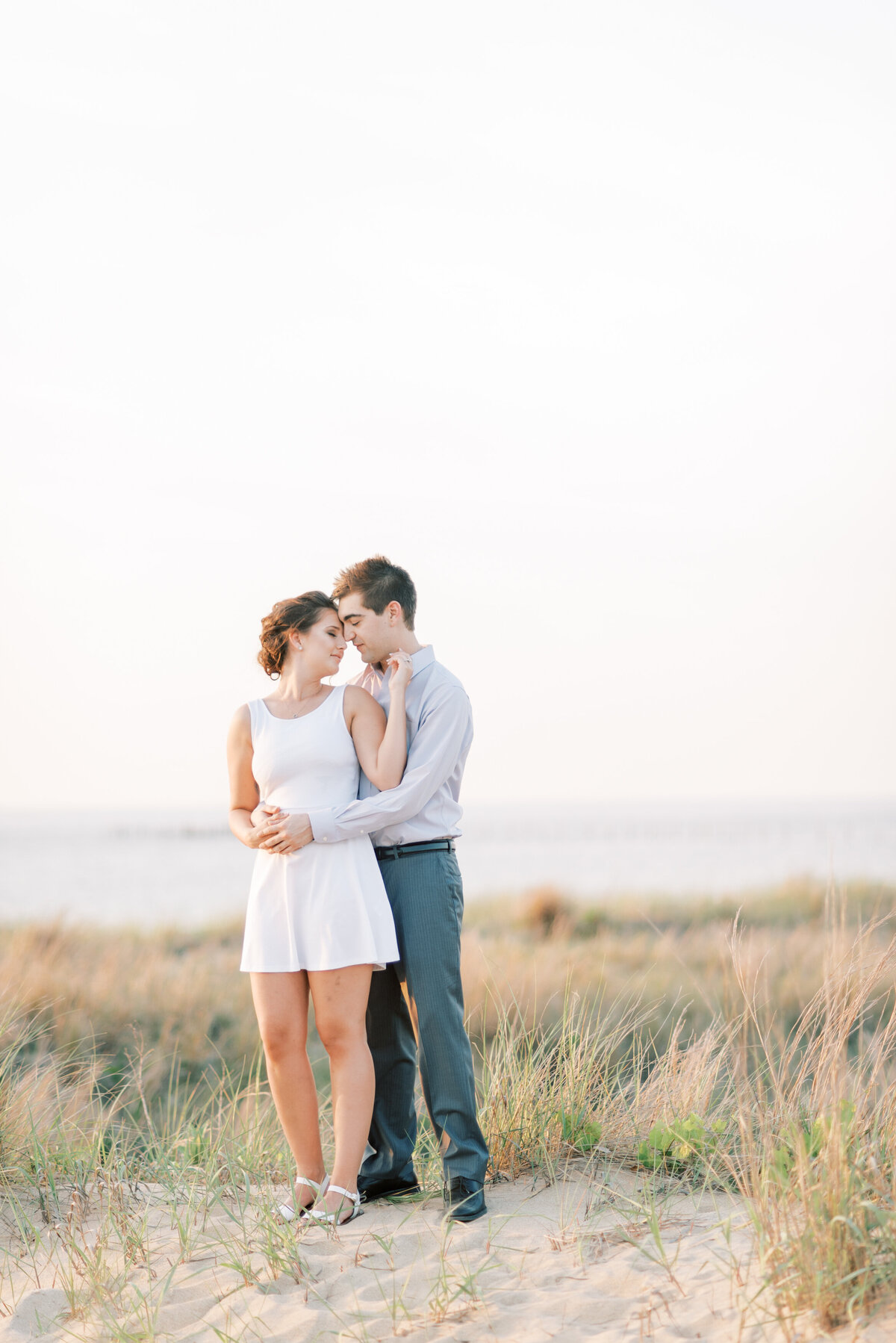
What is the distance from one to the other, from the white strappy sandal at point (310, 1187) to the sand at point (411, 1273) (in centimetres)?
5

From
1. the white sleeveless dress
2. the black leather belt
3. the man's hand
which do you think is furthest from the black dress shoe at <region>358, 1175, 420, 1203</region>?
the man's hand

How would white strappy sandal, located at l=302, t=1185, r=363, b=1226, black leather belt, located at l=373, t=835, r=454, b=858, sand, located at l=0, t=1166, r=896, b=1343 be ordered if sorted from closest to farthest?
sand, located at l=0, t=1166, r=896, b=1343, white strappy sandal, located at l=302, t=1185, r=363, b=1226, black leather belt, located at l=373, t=835, r=454, b=858

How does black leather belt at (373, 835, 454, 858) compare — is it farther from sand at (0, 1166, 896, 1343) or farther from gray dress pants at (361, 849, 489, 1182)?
sand at (0, 1166, 896, 1343)

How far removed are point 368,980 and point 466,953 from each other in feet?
25.0

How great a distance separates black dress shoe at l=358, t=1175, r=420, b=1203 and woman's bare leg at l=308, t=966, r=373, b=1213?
0.29 m

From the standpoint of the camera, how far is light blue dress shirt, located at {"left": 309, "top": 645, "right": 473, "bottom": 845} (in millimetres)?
3568

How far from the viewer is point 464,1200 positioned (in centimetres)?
354

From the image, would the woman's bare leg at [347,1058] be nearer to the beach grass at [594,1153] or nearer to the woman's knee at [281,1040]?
the woman's knee at [281,1040]

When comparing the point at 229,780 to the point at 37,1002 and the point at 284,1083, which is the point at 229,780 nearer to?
the point at 284,1083

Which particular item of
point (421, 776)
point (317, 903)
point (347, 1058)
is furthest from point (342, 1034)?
point (421, 776)

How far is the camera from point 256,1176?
13.6 feet

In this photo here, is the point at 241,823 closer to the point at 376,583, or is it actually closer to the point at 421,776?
the point at 421,776

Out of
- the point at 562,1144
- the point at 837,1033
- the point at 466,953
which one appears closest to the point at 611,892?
the point at 466,953

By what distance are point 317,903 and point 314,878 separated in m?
0.09
